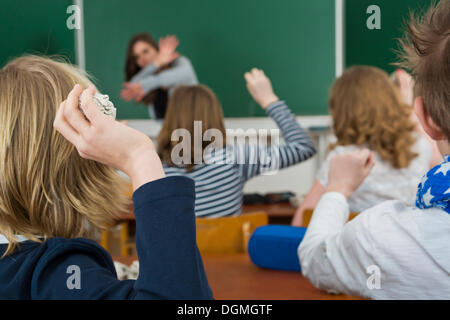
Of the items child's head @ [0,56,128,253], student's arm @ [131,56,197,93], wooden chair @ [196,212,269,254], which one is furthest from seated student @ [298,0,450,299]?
student's arm @ [131,56,197,93]

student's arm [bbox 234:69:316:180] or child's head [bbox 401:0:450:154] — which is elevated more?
child's head [bbox 401:0:450:154]

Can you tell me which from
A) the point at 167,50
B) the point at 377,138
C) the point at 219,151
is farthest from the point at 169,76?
the point at 377,138

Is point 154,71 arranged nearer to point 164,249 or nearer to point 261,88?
point 261,88

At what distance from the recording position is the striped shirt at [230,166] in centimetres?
170

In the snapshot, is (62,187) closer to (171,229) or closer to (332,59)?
(171,229)

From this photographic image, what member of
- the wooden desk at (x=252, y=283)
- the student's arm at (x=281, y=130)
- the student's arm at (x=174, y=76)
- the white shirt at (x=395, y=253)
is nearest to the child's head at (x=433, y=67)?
the white shirt at (x=395, y=253)

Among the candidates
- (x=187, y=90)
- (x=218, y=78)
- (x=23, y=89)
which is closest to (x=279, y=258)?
(x=23, y=89)

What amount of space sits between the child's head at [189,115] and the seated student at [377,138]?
1.49 ft

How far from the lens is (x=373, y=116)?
1915 mm

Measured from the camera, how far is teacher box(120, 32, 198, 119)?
372cm

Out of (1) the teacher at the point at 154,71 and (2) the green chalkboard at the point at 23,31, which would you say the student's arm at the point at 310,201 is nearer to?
(2) the green chalkboard at the point at 23,31

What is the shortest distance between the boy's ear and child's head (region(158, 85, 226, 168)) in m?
1.09

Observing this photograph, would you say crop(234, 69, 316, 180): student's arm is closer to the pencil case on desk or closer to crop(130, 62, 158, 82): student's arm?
the pencil case on desk
